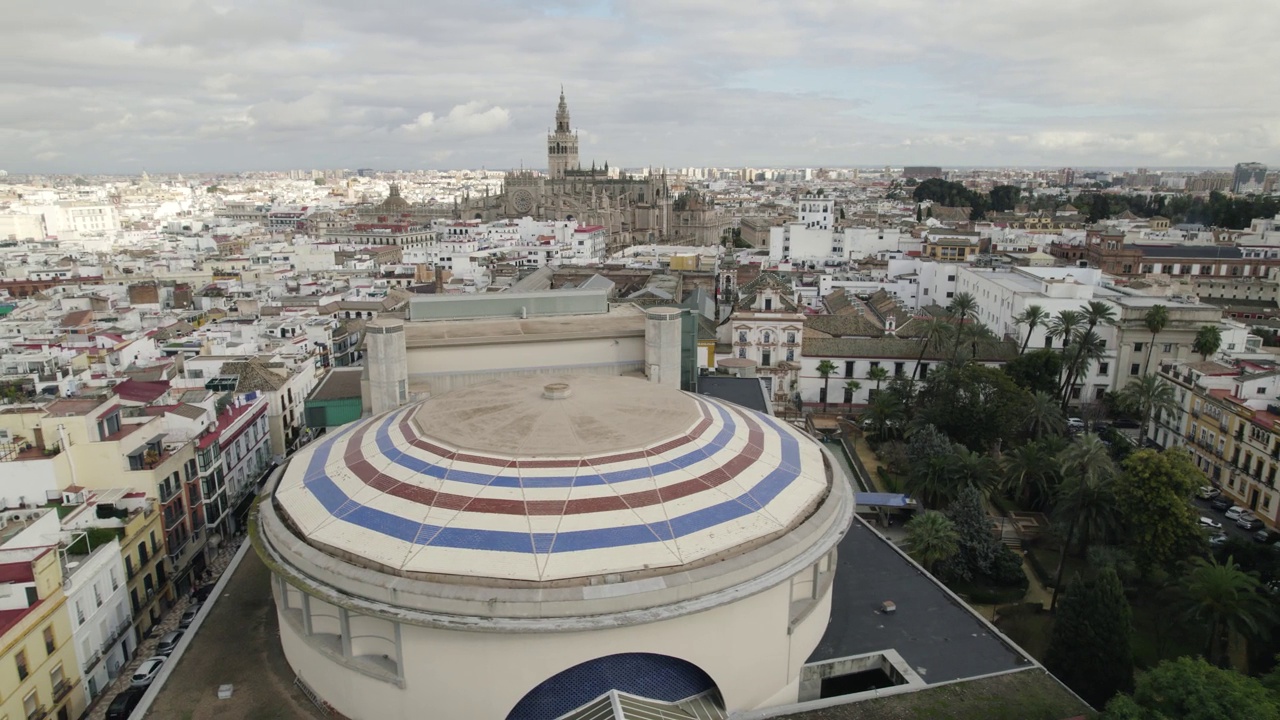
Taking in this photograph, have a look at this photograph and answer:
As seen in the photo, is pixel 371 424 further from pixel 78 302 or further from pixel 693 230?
pixel 693 230

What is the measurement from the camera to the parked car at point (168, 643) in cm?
2722

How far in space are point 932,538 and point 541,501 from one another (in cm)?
1730

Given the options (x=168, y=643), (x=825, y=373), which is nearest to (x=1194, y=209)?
(x=825, y=373)

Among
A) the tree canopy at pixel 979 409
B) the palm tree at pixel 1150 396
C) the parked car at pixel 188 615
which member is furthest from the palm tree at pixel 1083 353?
the parked car at pixel 188 615

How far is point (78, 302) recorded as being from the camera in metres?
65.1

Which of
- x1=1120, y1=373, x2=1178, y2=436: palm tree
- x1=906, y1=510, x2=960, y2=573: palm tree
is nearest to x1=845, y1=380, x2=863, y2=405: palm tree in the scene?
x1=1120, y1=373, x2=1178, y2=436: palm tree

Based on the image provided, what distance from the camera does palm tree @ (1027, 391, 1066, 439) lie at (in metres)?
41.3

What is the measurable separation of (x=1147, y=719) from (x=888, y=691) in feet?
17.4

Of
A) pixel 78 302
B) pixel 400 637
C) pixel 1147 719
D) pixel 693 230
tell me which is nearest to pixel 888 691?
pixel 1147 719

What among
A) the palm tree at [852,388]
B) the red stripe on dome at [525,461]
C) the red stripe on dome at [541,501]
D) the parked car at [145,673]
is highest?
the red stripe on dome at [525,461]

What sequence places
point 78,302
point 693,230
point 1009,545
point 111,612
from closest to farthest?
point 111,612 < point 1009,545 < point 78,302 < point 693,230

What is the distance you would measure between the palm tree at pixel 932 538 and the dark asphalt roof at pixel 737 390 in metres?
10.9

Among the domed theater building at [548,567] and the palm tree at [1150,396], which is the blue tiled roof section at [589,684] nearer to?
the domed theater building at [548,567]

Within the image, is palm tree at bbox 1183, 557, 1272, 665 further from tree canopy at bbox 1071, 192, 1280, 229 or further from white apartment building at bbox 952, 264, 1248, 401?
tree canopy at bbox 1071, 192, 1280, 229
